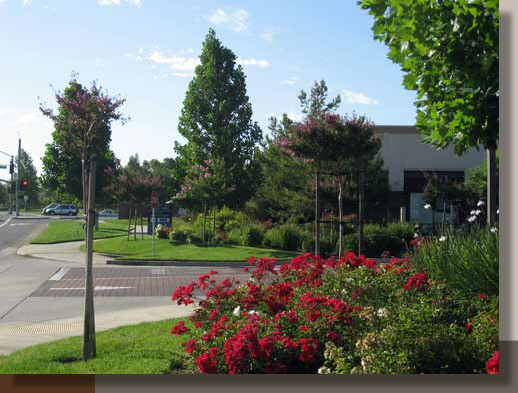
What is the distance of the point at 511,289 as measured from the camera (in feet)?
19.9

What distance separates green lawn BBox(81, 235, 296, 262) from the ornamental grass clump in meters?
14.4

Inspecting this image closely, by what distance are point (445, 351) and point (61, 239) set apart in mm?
29653

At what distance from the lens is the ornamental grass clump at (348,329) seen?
5973 mm

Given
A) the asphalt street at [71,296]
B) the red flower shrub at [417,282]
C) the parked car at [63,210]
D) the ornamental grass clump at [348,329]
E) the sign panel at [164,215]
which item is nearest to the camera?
the ornamental grass clump at [348,329]

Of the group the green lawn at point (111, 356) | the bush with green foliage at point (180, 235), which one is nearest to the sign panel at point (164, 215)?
the bush with green foliage at point (180, 235)

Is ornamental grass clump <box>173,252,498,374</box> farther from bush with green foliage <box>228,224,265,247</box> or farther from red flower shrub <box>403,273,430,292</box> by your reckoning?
bush with green foliage <box>228,224,265,247</box>

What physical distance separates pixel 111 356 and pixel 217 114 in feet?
75.1

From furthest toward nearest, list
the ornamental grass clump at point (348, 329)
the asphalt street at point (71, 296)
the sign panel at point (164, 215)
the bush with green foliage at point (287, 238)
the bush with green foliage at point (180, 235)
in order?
the sign panel at point (164, 215)
the bush with green foliage at point (180, 235)
the bush with green foliage at point (287, 238)
the asphalt street at point (71, 296)
the ornamental grass clump at point (348, 329)

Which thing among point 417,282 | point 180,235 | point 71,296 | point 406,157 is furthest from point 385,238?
point 417,282

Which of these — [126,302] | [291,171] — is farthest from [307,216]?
[126,302]

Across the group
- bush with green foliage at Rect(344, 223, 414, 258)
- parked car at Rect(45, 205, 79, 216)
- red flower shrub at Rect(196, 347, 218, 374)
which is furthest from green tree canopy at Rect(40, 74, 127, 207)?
parked car at Rect(45, 205, 79, 216)

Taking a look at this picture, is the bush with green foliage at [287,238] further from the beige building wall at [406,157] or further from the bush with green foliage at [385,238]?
the beige building wall at [406,157]

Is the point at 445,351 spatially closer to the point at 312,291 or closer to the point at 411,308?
the point at 411,308

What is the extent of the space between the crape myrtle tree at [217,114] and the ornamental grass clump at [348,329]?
20141mm
